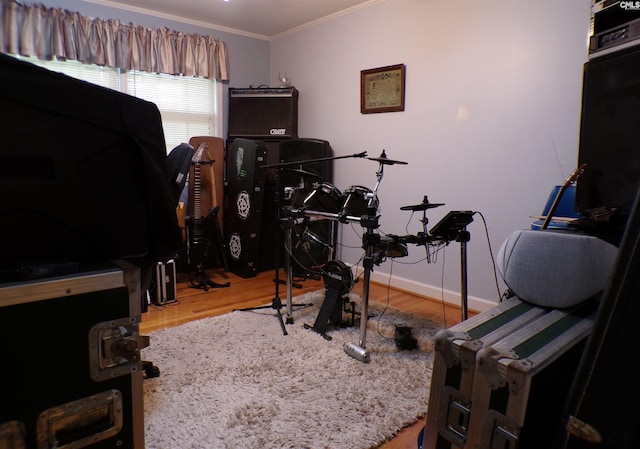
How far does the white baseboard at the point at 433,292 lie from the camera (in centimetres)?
302

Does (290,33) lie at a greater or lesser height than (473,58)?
greater

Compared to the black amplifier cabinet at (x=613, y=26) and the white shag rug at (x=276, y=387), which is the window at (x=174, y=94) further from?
the black amplifier cabinet at (x=613, y=26)

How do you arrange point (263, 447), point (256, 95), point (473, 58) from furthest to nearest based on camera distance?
point (256, 95) < point (473, 58) < point (263, 447)

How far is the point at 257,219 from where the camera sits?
381 cm

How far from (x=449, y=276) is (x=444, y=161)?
37.1 inches

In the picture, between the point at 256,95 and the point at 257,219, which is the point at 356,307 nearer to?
the point at 257,219

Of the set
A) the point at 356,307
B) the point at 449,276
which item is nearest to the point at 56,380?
the point at 356,307

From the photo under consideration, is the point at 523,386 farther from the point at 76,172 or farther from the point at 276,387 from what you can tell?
the point at 276,387

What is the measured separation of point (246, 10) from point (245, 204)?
1.93 metres

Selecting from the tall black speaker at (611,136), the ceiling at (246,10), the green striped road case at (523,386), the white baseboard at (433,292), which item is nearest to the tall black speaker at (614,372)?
the green striped road case at (523,386)

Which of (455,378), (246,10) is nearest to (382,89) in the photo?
(246,10)

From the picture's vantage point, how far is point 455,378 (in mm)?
975

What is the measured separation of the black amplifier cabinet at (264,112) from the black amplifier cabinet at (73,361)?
3581mm

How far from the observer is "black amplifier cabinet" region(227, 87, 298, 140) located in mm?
4320
